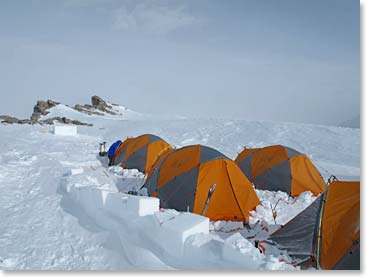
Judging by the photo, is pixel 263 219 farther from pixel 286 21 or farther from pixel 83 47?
pixel 83 47

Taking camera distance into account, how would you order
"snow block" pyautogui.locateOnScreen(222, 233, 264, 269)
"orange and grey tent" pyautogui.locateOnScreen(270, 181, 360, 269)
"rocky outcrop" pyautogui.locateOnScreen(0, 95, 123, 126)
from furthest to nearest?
"rocky outcrop" pyautogui.locateOnScreen(0, 95, 123, 126), "orange and grey tent" pyautogui.locateOnScreen(270, 181, 360, 269), "snow block" pyautogui.locateOnScreen(222, 233, 264, 269)

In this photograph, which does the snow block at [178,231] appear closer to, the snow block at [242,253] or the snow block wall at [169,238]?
the snow block wall at [169,238]

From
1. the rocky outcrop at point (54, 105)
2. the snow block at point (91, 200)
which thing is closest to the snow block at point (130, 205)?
the snow block at point (91, 200)

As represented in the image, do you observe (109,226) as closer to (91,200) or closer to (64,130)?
(91,200)

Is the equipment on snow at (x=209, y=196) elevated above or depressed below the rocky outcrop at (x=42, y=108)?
below

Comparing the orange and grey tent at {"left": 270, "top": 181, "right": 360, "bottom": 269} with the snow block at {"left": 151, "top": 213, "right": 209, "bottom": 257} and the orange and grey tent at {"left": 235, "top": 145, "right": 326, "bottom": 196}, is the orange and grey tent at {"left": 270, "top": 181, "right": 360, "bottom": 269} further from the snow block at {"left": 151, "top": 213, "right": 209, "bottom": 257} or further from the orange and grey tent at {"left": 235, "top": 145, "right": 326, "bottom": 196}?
the orange and grey tent at {"left": 235, "top": 145, "right": 326, "bottom": 196}

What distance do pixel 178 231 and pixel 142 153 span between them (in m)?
5.19

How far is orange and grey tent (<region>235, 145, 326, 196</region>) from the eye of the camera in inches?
250

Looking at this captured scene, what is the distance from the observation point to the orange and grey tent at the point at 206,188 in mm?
4832

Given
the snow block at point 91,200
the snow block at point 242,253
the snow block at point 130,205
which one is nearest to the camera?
the snow block at point 242,253

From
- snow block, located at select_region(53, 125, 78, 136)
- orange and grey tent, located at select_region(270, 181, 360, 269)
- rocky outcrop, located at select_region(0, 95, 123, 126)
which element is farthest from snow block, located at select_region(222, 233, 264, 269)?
rocky outcrop, located at select_region(0, 95, 123, 126)

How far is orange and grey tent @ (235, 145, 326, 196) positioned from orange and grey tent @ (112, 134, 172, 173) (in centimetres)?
251

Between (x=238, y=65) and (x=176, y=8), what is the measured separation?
4.07ft

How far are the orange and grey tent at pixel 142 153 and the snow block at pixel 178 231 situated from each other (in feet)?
14.7
